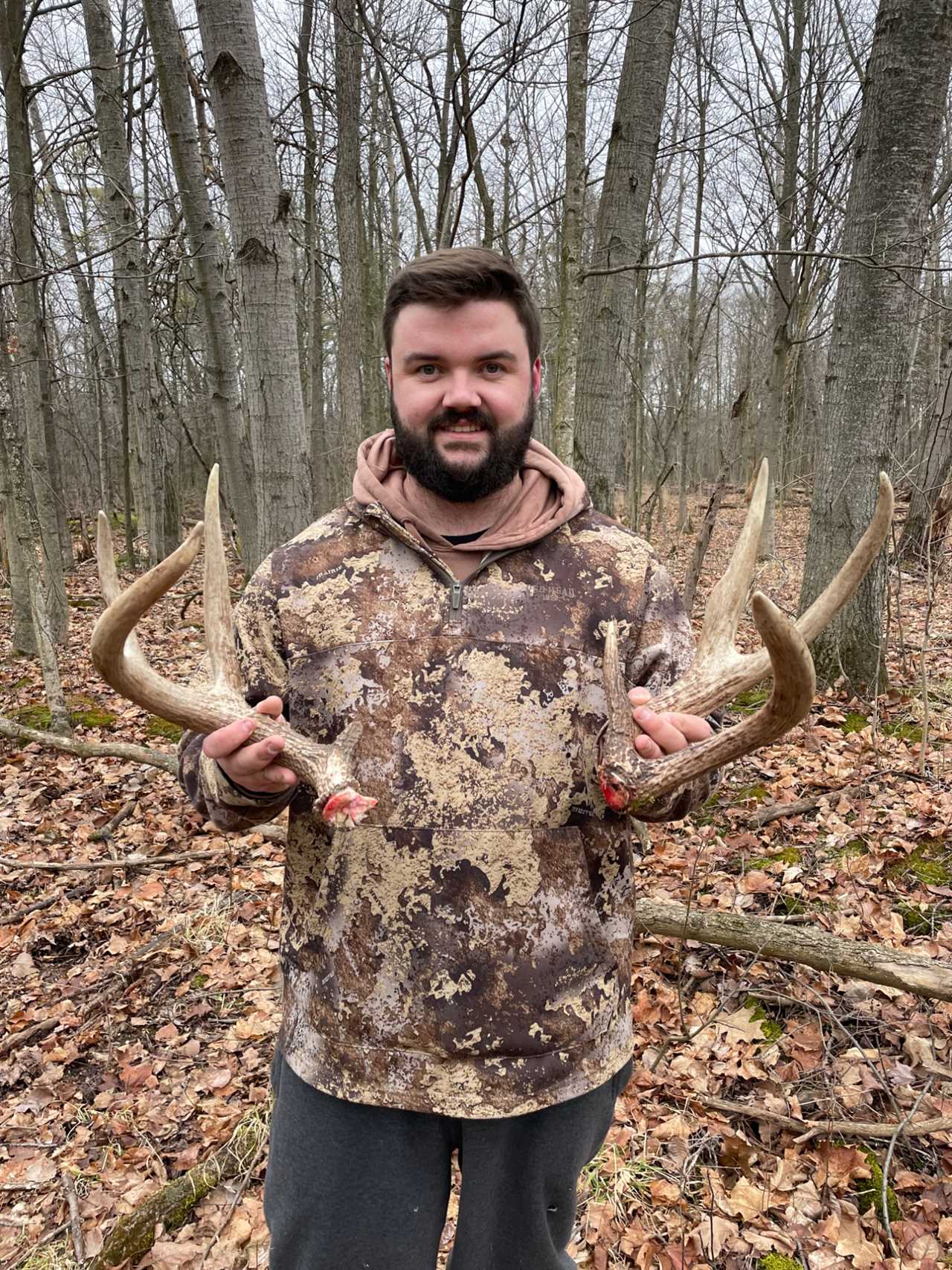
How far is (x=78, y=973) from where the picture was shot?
4.33 metres

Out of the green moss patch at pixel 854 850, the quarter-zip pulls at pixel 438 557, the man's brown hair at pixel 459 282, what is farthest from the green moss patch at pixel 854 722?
the man's brown hair at pixel 459 282

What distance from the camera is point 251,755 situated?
5.93ft

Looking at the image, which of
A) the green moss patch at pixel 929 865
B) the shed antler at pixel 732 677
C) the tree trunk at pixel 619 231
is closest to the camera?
the shed antler at pixel 732 677

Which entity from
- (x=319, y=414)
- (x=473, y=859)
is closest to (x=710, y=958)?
(x=473, y=859)

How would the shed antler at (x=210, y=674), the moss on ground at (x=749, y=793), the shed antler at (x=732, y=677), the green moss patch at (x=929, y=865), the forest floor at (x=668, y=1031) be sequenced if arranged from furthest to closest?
the moss on ground at (x=749, y=793) → the green moss patch at (x=929, y=865) → the forest floor at (x=668, y=1031) → the shed antler at (x=210, y=674) → the shed antler at (x=732, y=677)

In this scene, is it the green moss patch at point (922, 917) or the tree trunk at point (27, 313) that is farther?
the tree trunk at point (27, 313)

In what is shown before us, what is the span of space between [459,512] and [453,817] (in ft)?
2.80

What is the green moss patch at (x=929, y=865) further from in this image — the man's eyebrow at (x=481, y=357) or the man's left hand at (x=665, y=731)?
the man's eyebrow at (x=481, y=357)

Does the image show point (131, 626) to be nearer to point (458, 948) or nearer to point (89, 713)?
point (458, 948)

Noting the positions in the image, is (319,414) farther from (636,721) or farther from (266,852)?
(636,721)

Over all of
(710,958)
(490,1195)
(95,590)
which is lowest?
(95,590)

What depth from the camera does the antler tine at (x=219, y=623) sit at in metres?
2.08

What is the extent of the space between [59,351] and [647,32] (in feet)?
62.3

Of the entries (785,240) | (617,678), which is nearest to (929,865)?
(617,678)
